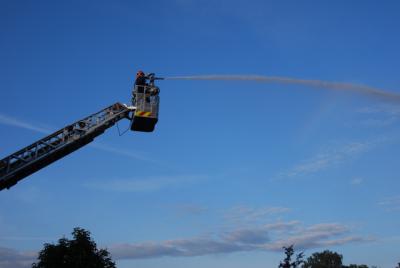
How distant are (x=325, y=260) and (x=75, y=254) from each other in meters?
119

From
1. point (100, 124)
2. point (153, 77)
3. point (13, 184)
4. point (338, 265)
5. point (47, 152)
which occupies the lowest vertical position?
point (13, 184)

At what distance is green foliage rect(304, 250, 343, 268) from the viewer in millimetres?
149250

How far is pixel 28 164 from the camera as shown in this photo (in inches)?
709

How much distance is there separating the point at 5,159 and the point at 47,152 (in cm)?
148

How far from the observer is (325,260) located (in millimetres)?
151625

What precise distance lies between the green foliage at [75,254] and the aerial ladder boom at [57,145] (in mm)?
30419

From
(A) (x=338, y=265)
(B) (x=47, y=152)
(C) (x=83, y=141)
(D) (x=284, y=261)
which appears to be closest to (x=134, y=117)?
(C) (x=83, y=141)

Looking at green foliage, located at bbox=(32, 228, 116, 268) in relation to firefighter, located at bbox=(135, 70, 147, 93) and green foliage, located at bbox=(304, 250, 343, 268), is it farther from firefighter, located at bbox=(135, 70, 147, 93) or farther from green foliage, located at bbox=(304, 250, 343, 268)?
green foliage, located at bbox=(304, 250, 343, 268)

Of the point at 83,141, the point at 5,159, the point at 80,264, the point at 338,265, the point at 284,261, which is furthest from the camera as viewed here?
the point at 338,265

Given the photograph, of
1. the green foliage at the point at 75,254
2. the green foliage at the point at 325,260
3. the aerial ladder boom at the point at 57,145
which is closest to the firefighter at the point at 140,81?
the aerial ladder boom at the point at 57,145

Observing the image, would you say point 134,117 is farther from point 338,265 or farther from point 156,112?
point 338,265

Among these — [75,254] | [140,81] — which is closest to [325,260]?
[75,254]

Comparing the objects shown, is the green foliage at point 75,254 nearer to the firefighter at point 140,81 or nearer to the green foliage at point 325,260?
the firefighter at point 140,81

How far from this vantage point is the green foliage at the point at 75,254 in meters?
47.0
